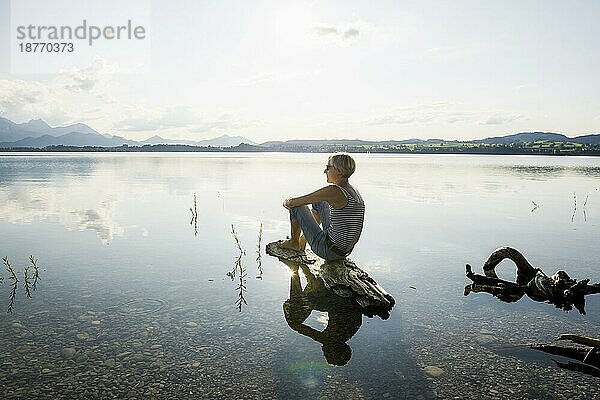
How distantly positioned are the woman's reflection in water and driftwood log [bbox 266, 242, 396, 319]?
13cm

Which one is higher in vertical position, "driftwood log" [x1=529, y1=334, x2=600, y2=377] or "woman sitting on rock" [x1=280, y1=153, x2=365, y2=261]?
"woman sitting on rock" [x1=280, y1=153, x2=365, y2=261]

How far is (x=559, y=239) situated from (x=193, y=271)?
11329mm

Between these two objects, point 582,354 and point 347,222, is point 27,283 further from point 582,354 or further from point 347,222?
point 582,354

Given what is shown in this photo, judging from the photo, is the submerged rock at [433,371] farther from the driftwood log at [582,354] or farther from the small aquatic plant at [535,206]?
the small aquatic plant at [535,206]

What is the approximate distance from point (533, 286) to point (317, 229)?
14.0 ft

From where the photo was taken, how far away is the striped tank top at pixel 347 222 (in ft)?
29.7

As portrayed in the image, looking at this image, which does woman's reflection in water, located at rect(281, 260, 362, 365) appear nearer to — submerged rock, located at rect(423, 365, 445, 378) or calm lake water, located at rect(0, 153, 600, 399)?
calm lake water, located at rect(0, 153, 600, 399)

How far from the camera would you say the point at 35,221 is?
16562 millimetres

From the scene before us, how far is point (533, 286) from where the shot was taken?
912 centimetres

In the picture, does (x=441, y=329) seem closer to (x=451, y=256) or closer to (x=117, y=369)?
(x=117, y=369)

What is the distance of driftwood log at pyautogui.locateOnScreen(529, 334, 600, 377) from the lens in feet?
19.5

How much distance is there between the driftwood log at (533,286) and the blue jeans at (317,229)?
2.74 meters

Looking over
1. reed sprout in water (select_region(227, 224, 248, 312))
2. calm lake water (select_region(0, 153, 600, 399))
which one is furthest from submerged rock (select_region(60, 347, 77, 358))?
reed sprout in water (select_region(227, 224, 248, 312))

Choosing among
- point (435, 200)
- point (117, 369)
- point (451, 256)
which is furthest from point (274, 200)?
point (117, 369)
